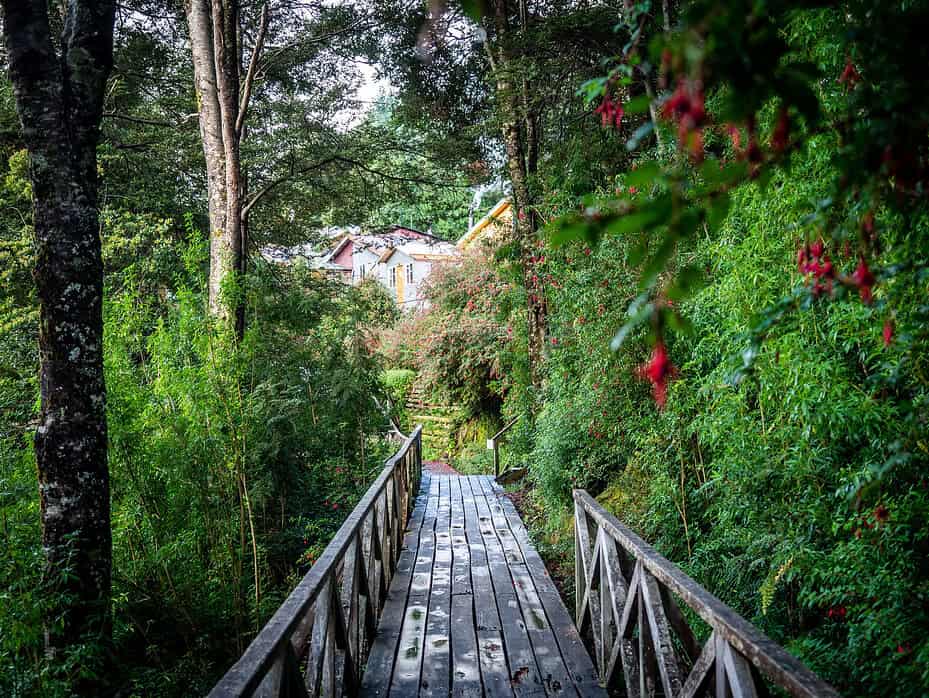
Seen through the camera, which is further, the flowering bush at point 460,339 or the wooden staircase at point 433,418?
the wooden staircase at point 433,418

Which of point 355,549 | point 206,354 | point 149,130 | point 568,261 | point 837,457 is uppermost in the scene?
point 149,130

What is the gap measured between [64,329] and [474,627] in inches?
112

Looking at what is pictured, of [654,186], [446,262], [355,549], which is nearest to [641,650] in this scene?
[355,549]

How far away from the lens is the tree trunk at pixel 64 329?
3.14 meters

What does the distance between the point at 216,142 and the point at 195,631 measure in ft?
16.2

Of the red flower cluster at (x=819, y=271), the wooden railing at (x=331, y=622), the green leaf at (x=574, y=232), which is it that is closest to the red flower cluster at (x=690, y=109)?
the green leaf at (x=574, y=232)

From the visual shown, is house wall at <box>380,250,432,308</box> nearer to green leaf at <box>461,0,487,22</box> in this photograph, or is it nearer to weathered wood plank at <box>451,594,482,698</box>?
weathered wood plank at <box>451,594,482,698</box>

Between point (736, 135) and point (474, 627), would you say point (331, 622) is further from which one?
point (736, 135)

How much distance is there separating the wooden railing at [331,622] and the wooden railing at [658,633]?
49.4 inches

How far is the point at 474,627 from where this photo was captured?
149 inches

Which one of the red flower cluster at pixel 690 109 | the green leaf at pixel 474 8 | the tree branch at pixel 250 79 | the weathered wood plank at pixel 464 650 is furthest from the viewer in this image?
the tree branch at pixel 250 79

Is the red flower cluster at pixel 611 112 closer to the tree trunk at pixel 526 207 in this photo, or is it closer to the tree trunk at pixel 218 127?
the tree trunk at pixel 218 127

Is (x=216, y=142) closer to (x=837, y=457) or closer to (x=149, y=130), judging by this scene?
(x=149, y=130)

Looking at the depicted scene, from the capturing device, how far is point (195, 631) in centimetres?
408
